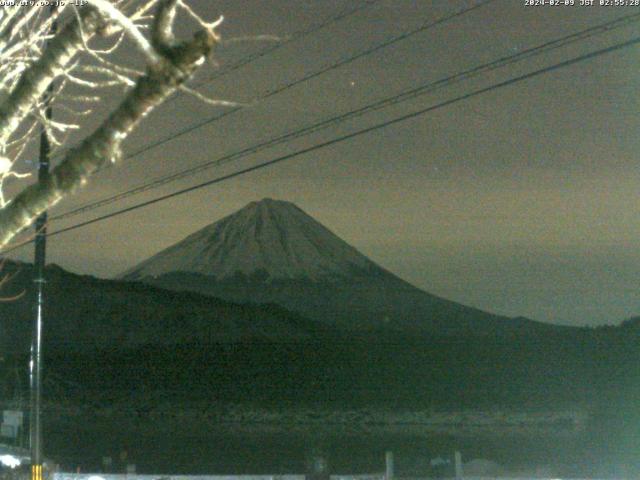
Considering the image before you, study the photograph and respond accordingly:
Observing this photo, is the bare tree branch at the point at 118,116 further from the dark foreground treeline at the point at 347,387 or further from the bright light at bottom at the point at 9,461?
the dark foreground treeline at the point at 347,387

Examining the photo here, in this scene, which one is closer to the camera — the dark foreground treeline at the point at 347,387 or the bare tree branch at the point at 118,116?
the bare tree branch at the point at 118,116

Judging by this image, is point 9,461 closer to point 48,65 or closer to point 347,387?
point 48,65

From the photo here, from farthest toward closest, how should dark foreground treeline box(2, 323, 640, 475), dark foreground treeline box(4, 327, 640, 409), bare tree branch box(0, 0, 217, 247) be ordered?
1. dark foreground treeline box(4, 327, 640, 409)
2. dark foreground treeline box(2, 323, 640, 475)
3. bare tree branch box(0, 0, 217, 247)

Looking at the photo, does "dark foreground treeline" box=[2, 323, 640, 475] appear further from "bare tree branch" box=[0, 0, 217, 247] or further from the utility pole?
"bare tree branch" box=[0, 0, 217, 247]

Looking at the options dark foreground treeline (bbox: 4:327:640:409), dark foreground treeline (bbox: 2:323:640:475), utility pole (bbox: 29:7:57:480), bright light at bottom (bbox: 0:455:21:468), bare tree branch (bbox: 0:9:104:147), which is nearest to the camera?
bare tree branch (bbox: 0:9:104:147)

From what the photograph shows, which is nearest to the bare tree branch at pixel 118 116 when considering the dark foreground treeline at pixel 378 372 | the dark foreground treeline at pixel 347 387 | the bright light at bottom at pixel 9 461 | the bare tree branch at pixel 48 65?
the bare tree branch at pixel 48 65

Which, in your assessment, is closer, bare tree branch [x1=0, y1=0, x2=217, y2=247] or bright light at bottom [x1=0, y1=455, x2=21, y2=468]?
bare tree branch [x1=0, y1=0, x2=217, y2=247]

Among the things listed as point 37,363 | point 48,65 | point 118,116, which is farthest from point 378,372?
point 118,116

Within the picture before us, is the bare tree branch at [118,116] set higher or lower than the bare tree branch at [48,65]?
lower

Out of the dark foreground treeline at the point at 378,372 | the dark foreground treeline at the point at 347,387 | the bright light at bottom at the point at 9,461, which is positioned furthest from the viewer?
the dark foreground treeline at the point at 378,372

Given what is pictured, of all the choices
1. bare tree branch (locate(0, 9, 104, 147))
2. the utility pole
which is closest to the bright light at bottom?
the utility pole

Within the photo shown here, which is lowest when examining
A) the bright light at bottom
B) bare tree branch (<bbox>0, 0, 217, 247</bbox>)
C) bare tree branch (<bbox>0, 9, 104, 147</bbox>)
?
the bright light at bottom

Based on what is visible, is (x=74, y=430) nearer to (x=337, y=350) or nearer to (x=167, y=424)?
(x=167, y=424)
